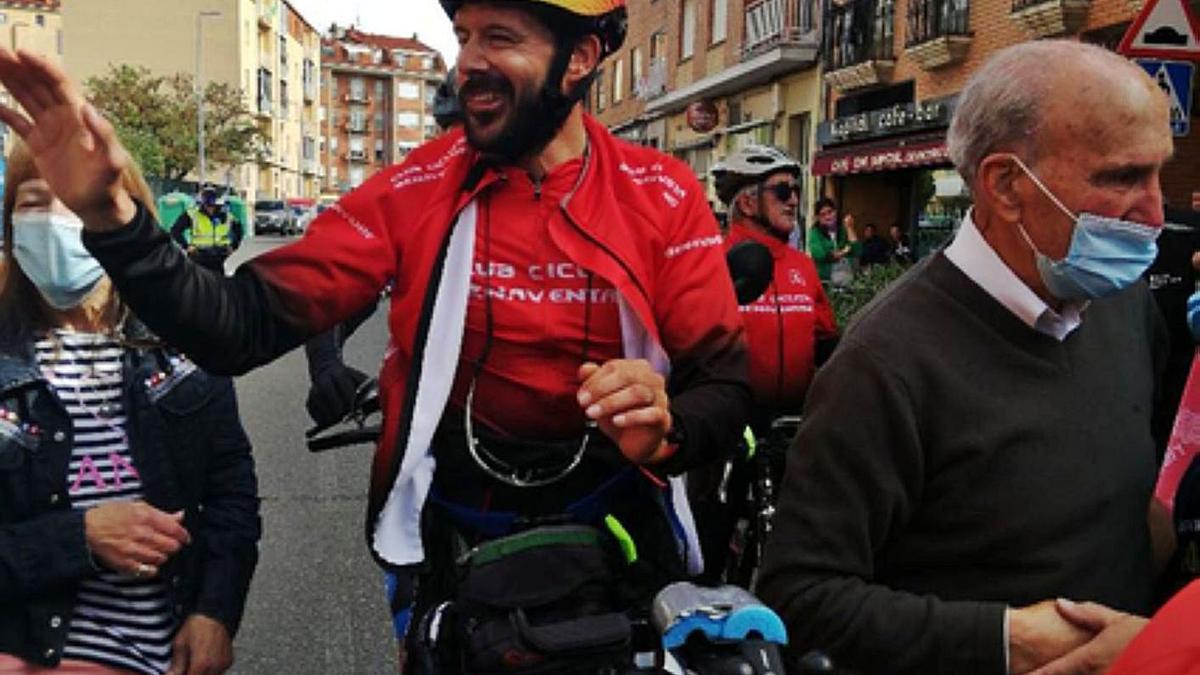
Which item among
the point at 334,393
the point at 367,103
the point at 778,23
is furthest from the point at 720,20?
the point at 367,103

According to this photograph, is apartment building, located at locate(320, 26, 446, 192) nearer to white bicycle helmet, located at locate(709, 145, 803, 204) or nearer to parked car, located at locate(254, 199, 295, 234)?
parked car, located at locate(254, 199, 295, 234)

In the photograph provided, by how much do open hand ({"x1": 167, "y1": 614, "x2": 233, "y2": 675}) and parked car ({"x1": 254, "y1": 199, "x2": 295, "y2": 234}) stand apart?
62017mm

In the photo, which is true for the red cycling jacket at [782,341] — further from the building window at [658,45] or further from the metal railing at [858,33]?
the building window at [658,45]

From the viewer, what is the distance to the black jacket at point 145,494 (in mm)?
2191

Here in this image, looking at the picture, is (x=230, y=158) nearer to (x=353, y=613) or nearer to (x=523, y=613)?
(x=353, y=613)

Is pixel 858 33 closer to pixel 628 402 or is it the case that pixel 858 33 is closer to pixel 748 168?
pixel 748 168

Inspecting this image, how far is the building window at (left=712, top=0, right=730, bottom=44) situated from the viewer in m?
30.6

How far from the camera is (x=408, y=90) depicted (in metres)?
130

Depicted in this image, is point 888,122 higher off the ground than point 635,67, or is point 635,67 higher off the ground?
point 635,67

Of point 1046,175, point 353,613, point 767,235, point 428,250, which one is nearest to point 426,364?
point 428,250

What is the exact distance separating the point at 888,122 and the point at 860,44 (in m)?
2.42

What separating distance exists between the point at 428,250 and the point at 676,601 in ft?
2.42

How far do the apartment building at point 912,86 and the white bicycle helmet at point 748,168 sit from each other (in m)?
11.0

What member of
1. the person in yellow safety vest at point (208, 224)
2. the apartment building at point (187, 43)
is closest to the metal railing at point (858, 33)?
the person in yellow safety vest at point (208, 224)
